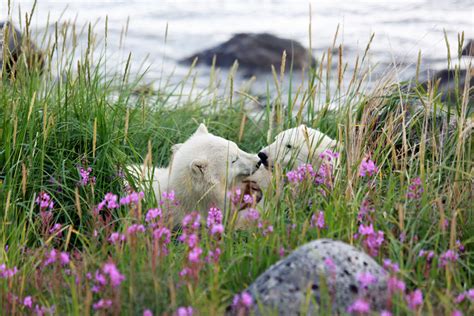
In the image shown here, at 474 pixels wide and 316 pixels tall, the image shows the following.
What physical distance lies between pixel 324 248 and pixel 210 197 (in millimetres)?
2378

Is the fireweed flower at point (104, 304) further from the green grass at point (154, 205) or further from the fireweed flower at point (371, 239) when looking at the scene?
the fireweed flower at point (371, 239)

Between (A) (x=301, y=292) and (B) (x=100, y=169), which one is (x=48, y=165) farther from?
(A) (x=301, y=292)

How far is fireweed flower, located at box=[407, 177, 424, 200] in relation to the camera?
176 inches

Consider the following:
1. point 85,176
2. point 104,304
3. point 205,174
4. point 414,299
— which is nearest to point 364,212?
point 414,299

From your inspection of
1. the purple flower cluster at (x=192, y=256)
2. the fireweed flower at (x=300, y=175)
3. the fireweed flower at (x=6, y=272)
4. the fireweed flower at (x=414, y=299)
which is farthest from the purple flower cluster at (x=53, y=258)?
the fireweed flower at (x=414, y=299)

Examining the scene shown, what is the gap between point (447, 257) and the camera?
149 inches

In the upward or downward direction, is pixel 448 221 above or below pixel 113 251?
above

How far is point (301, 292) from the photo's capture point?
3.44m

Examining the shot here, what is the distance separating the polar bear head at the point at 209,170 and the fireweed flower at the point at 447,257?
2.26 meters

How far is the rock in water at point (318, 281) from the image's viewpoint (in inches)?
135

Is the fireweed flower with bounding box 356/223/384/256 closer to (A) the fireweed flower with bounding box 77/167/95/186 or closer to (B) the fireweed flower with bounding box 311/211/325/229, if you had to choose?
(B) the fireweed flower with bounding box 311/211/325/229

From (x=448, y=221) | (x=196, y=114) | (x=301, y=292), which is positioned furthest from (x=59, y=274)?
(x=196, y=114)

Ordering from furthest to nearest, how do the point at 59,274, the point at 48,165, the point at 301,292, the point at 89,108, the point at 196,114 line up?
1. the point at 196,114
2. the point at 89,108
3. the point at 48,165
4. the point at 59,274
5. the point at 301,292

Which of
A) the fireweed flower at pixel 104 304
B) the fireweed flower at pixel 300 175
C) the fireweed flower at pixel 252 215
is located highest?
the fireweed flower at pixel 300 175
